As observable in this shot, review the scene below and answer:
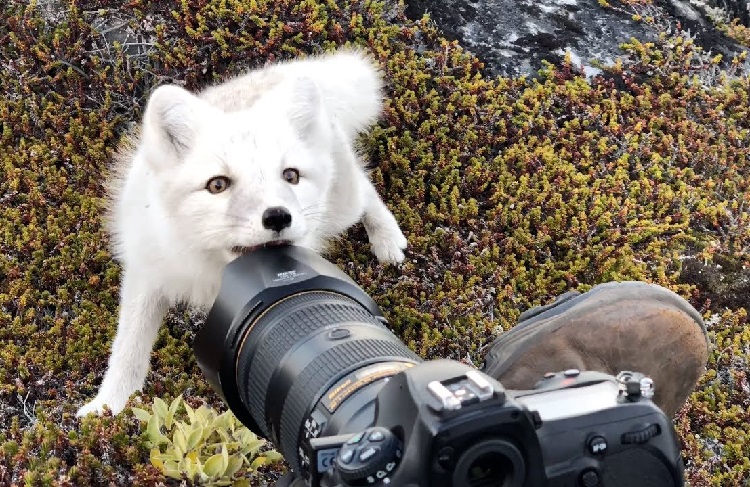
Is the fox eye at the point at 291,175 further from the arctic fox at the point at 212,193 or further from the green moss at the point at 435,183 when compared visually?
the green moss at the point at 435,183

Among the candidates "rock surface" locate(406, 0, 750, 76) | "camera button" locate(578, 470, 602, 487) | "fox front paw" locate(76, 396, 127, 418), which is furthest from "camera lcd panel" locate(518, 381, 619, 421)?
"rock surface" locate(406, 0, 750, 76)

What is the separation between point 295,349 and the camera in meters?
1.96

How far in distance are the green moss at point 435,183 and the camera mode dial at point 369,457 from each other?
1458 mm

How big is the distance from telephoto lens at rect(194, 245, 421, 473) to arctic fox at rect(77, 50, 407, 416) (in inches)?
9.5

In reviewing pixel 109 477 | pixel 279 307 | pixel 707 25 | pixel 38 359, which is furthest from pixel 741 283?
pixel 38 359

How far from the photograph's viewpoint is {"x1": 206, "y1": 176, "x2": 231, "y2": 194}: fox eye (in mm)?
2520

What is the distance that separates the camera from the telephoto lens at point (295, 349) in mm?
1791

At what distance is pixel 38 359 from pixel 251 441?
1207mm

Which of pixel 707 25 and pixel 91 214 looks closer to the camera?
pixel 91 214

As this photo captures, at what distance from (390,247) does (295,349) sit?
1.73 meters

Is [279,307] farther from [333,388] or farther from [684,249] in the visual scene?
[684,249]

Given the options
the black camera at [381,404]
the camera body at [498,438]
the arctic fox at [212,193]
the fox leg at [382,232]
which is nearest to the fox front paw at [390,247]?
the fox leg at [382,232]

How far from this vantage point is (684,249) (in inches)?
150

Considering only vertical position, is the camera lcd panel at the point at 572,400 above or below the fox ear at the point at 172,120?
above
